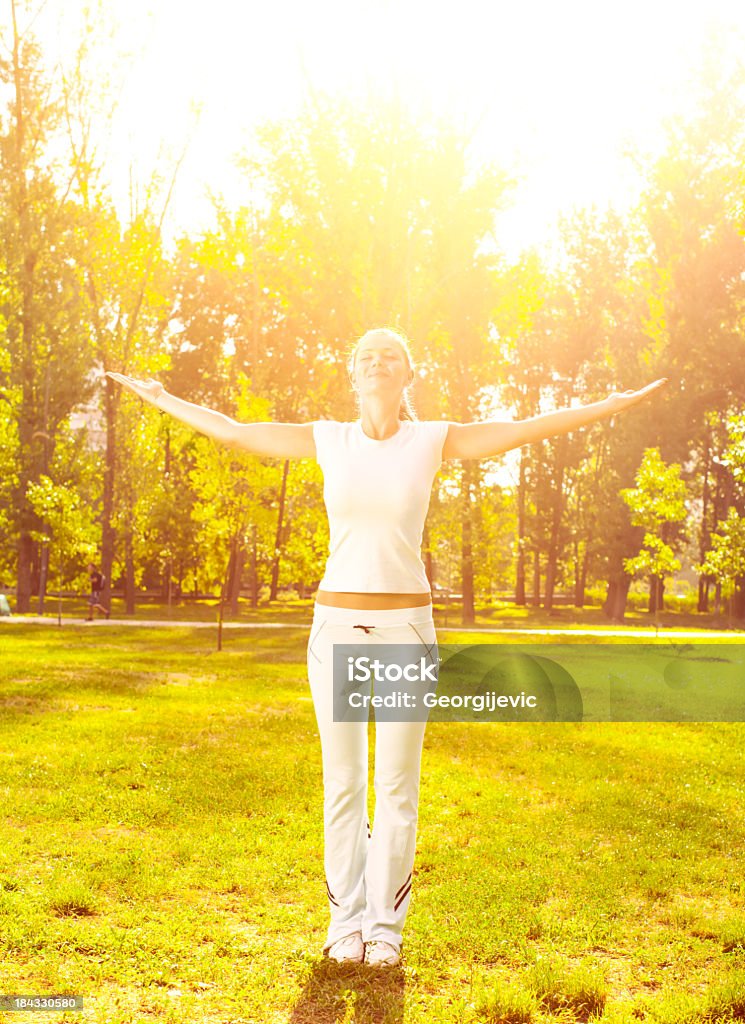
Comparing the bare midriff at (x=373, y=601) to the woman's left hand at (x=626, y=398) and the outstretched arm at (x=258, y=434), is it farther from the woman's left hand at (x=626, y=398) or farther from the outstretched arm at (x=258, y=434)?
the woman's left hand at (x=626, y=398)

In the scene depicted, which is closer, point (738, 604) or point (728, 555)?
point (728, 555)

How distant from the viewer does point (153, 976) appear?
166 inches

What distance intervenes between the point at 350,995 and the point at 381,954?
24 centimetres

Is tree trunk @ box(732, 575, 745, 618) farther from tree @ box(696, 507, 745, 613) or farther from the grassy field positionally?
the grassy field

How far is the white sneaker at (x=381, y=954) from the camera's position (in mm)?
4195

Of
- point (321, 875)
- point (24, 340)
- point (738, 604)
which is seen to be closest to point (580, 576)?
point (738, 604)

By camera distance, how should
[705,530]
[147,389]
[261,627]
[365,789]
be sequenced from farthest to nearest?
[705,530]
[261,627]
[147,389]
[365,789]

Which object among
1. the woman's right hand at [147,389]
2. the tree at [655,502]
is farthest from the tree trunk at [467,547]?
the woman's right hand at [147,389]

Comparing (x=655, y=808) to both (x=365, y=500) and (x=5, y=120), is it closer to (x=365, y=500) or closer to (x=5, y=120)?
(x=365, y=500)

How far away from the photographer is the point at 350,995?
4.02m

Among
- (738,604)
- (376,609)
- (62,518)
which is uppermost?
(62,518)

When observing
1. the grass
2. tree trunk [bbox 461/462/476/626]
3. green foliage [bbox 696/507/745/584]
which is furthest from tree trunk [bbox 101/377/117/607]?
green foliage [bbox 696/507/745/584]

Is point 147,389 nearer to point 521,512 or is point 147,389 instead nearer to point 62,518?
point 62,518

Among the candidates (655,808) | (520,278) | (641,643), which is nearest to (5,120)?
(520,278)
